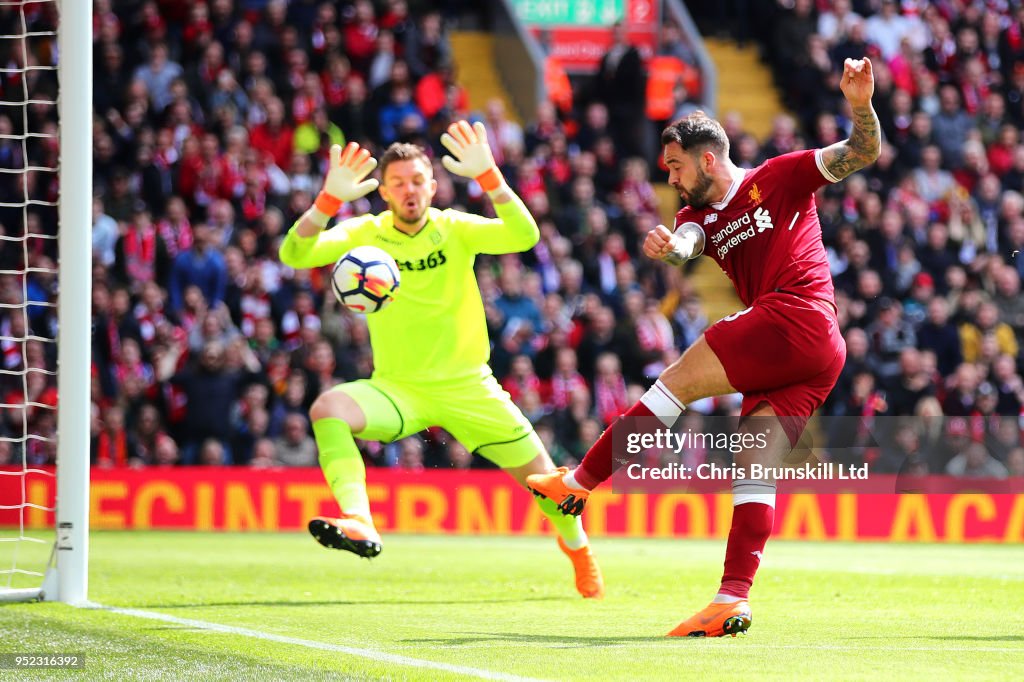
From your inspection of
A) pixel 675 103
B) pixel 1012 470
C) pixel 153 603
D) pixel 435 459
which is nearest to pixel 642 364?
pixel 435 459

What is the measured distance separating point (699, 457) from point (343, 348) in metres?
3.93

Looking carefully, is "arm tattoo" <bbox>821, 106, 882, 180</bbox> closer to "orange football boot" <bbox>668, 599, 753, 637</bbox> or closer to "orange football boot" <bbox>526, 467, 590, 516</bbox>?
"orange football boot" <bbox>526, 467, 590, 516</bbox>

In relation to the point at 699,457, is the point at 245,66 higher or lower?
higher

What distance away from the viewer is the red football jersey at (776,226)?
7.06 meters

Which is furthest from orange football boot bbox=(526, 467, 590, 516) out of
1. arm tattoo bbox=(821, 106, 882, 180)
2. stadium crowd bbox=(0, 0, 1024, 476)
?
stadium crowd bbox=(0, 0, 1024, 476)

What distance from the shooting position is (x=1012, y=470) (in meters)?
15.8

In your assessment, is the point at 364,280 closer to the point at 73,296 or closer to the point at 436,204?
the point at 73,296

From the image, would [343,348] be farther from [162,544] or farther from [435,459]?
[162,544]

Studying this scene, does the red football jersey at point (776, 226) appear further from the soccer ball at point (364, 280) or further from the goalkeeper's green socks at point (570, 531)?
the goalkeeper's green socks at point (570, 531)

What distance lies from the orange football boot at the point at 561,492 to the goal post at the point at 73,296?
99.6 inches

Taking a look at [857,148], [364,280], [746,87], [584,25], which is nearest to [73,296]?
[364,280]

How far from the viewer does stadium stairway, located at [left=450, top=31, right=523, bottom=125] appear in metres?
22.2

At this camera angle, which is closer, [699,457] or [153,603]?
[153,603]

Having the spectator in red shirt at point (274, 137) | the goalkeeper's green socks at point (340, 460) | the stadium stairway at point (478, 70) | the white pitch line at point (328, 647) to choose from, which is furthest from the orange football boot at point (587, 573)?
the stadium stairway at point (478, 70)
